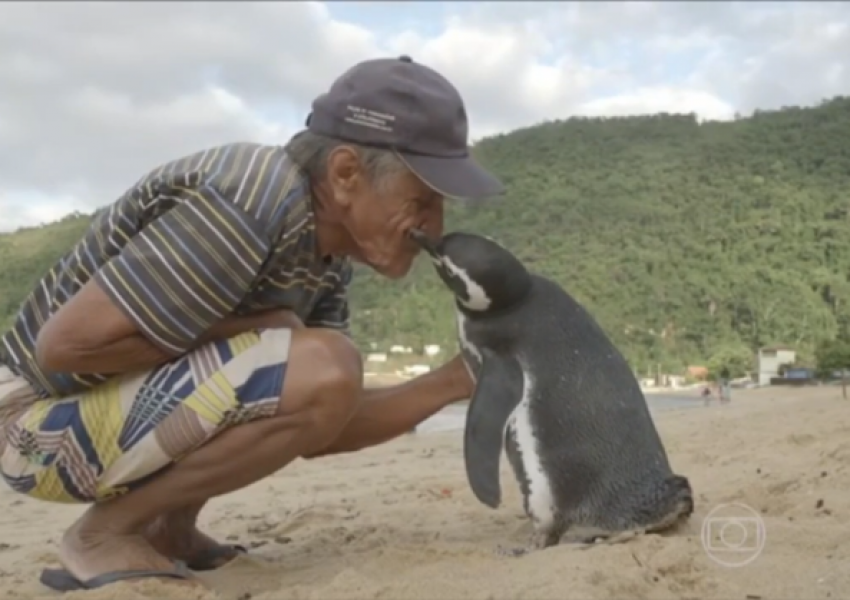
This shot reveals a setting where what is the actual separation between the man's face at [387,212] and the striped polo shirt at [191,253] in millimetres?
93

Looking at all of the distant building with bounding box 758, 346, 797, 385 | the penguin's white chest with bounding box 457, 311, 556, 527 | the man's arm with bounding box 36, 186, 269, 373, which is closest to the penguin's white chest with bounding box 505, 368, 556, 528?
the penguin's white chest with bounding box 457, 311, 556, 527

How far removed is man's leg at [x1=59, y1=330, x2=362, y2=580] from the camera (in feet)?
7.16

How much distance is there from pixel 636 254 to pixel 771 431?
19.0 m

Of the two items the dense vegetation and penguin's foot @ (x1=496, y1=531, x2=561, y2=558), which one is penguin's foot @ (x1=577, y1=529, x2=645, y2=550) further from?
the dense vegetation

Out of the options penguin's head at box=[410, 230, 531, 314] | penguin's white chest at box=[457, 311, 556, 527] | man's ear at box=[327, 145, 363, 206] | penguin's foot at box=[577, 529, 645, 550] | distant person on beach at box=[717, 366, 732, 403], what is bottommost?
distant person on beach at box=[717, 366, 732, 403]

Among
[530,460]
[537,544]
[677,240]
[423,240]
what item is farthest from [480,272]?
[677,240]

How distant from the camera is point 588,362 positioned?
251 centimetres

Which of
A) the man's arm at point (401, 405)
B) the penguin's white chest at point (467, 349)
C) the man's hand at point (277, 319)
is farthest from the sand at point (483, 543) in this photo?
the man's hand at point (277, 319)

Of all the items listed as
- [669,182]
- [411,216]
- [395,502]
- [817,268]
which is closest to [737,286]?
[817,268]

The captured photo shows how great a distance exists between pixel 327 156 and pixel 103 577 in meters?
0.97

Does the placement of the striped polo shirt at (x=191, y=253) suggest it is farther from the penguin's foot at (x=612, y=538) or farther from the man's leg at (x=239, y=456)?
the penguin's foot at (x=612, y=538)

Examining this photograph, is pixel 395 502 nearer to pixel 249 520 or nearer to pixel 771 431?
pixel 249 520

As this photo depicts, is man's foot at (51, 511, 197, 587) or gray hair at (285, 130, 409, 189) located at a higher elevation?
gray hair at (285, 130, 409, 189)

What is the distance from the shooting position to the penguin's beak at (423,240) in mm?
2291
